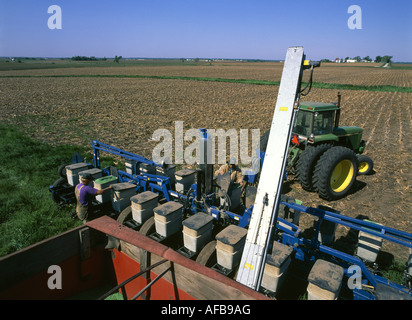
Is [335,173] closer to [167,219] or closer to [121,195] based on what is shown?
[167,219]

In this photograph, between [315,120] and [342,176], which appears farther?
[315,120]

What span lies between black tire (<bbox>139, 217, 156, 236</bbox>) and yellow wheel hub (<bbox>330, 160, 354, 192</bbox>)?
17.2 feet

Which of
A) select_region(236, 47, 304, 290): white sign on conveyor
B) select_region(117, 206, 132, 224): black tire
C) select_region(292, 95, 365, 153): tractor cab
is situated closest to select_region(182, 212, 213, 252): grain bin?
select_region(236, 47, 304, 290): white sign on conveyor

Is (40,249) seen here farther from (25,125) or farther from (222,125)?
(25,125)

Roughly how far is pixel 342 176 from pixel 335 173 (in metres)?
0.37

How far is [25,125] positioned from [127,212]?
14.6 metres

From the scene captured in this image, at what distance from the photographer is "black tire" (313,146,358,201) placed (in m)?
6.73

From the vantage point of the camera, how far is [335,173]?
7.41m

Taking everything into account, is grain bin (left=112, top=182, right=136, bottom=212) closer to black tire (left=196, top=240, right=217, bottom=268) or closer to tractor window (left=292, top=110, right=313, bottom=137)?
black tire (left=196, top=240, right=217, bottom=268)

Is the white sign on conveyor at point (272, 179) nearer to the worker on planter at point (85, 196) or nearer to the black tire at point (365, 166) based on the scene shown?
the worker on planter at point (85, 196)

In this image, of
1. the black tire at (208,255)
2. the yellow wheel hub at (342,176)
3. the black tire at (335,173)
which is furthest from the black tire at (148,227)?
the yellow wheel hub at (342,176)

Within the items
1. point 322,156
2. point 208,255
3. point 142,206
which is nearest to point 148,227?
point 142,206

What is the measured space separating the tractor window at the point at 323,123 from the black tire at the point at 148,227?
18.0 feet
